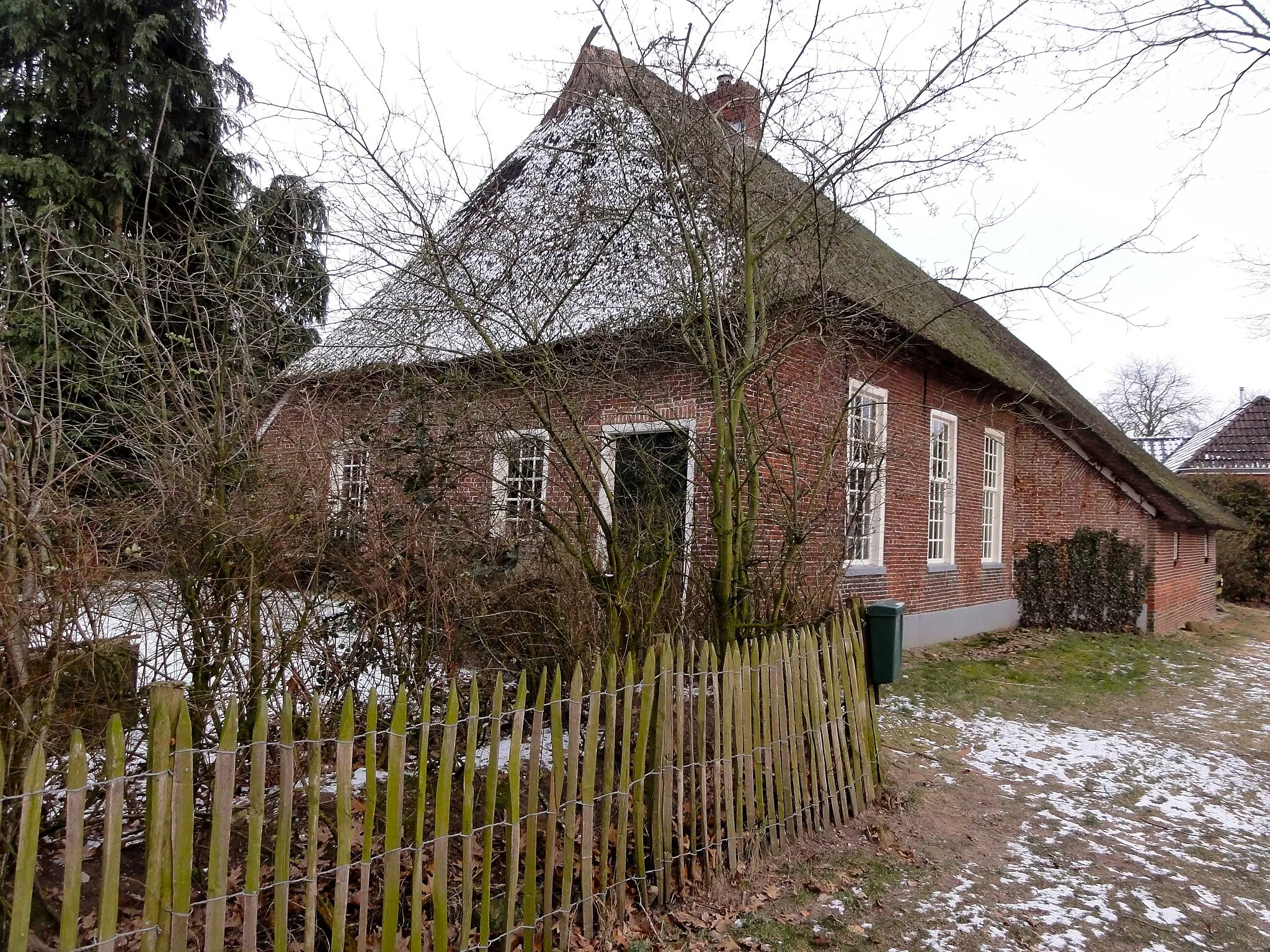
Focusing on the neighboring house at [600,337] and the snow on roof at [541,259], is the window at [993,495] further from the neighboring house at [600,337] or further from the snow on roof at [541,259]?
the snow on roof at [541,259]

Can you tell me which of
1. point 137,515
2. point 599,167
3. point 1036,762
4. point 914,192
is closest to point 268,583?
point 137,515

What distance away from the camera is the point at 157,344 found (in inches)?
157

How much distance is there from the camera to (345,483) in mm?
4496

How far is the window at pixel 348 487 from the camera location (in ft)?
13.9

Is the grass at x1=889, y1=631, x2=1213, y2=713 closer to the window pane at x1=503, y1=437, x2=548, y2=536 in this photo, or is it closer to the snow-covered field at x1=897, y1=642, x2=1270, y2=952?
the snow-covered field at x1=897, y1=642, x2=1270, y2=952

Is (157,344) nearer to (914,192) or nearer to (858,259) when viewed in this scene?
(914,192)

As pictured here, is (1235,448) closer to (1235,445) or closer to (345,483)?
(1235,445)

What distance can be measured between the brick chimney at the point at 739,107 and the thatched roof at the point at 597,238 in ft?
0.30

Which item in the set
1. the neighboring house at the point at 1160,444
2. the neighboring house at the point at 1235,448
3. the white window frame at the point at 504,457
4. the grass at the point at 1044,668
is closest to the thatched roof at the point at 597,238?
the white window frame at the point at 504,457

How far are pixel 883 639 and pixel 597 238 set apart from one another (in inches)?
127

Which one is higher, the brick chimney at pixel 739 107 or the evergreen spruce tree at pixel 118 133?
the evergreen spruce tree at pixel 118 133

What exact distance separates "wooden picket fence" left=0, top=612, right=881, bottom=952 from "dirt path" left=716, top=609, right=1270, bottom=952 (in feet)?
1.41

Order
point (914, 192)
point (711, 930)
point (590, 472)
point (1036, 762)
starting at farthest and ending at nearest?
1. point (1036, 762)
2. point (590, 472)
3. point (914, 192)
4. point (711, 930)

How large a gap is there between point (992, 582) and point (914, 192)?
10944mm
